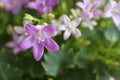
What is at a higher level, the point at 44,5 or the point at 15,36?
the point at 44,5

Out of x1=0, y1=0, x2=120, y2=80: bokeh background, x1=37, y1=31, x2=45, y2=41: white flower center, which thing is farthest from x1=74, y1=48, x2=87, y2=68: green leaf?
x1=37, y1=31, x2=45, y2=41: white flower center

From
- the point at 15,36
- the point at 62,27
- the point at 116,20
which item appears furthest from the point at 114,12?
the point at 15,36

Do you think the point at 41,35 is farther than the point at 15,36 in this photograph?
No

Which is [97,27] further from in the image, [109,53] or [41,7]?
[41,7]

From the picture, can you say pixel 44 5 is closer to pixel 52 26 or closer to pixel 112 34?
pixel 52 26

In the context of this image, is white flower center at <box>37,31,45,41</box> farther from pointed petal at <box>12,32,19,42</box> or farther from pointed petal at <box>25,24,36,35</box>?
pointed petal at <box>12,32,19,42</box>

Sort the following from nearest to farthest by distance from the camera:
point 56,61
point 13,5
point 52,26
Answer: point 52,26
point 56,61
point 13,5

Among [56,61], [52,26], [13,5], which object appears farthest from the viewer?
[13,5]
